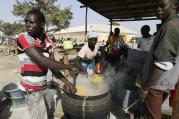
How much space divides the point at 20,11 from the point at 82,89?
2786cm

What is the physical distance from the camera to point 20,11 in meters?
30.2

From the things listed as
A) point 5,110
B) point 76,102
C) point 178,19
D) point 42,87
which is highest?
point 178,19

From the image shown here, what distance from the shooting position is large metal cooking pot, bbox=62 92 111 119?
3.85m

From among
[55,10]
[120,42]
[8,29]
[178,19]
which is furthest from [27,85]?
[8,29]

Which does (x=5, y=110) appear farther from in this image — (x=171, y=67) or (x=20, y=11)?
(x=20, y=11)

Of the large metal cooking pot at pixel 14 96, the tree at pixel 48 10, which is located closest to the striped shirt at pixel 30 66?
the large metal cooking pot at pixel 14 96

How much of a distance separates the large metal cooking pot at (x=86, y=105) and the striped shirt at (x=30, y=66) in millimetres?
1028

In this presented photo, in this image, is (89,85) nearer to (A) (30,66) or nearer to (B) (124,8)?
(A) (30,66)

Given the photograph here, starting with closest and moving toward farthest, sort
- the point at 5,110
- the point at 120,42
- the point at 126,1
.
Answer: the point at 5,110, the point at 120,42, the point at 126,1

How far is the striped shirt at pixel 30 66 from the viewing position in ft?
8.78

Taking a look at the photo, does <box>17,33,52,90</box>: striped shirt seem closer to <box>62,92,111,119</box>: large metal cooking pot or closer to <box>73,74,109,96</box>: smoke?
<box>62,92,111,119</box>: large metal cooking pot

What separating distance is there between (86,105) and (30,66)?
1.41 m

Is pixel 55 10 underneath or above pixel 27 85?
above

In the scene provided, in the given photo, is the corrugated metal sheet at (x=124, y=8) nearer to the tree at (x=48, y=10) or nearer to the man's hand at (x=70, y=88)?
the man's hand at (x=70, y=88)
